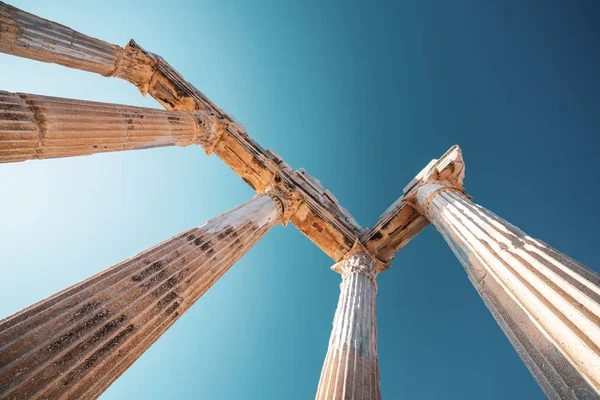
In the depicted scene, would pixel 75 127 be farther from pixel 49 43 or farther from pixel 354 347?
pixel 354 347

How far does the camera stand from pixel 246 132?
1574 centimetres

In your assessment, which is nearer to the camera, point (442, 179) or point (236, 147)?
point (442, 179)

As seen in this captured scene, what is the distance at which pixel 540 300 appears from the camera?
5172 mm

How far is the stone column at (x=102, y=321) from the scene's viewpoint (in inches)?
136

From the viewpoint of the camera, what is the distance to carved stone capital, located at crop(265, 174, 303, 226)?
42.2ft

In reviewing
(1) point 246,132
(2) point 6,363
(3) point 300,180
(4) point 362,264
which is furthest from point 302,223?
(2) point 6,363

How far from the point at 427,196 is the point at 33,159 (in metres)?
11.1

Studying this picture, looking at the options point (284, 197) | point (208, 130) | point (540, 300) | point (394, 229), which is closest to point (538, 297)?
point (540, 300)

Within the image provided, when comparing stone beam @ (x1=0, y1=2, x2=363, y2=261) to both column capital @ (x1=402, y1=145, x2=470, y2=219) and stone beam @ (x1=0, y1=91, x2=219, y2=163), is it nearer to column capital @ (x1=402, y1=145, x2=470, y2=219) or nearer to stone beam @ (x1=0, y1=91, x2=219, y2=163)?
stone beam @ (x1=0, y1=91, x2=219, y2=163)

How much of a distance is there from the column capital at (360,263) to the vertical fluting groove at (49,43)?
12328mm

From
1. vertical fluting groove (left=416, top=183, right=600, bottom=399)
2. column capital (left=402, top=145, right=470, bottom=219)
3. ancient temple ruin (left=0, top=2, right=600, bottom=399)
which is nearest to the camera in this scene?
ancient temple ruin (left=0, top=2, right=600, bottom=399)

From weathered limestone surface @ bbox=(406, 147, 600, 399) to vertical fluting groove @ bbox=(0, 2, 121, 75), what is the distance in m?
12.5

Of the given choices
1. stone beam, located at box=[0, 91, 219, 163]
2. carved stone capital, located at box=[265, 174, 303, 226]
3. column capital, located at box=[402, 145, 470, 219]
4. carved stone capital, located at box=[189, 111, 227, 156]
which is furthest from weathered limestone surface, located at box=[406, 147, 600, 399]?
carved stone capital, located at box=[189, 111, 227, 156]

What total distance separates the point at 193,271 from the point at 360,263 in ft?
27.6
